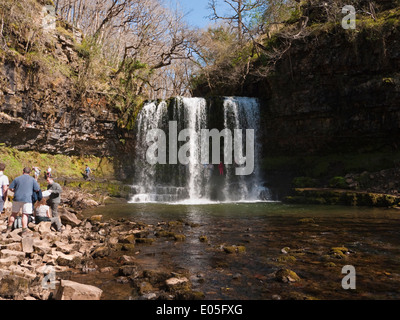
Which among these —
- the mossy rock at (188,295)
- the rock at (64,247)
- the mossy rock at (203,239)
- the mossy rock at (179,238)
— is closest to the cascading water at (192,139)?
the mossy rock at (179,238)

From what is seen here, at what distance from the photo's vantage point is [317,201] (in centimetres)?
1593

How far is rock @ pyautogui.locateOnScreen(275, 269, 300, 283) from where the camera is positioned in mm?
4556

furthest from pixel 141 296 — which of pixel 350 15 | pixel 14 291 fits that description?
pixel 350 15

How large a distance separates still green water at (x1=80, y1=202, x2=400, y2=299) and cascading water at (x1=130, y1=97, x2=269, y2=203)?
12006mm

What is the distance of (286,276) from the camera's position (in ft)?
15.1

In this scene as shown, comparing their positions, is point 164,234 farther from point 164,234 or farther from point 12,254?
point 12,254

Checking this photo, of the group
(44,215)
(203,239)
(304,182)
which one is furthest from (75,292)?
(304,182)

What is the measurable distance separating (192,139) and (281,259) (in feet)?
56.6

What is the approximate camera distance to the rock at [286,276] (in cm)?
456

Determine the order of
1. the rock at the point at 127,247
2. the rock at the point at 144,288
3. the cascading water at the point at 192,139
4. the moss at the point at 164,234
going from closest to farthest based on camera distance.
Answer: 1. the rock at the point at 144,288
2. the rock at the point at 127,247
3. the moss at the point at 164,234
4. the cascading water at the point at 192,139

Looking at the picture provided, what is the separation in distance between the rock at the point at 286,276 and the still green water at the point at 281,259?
9 cm

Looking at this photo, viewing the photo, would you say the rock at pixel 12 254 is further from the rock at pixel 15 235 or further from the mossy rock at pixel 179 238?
the mossy rock at pixel 179 238
